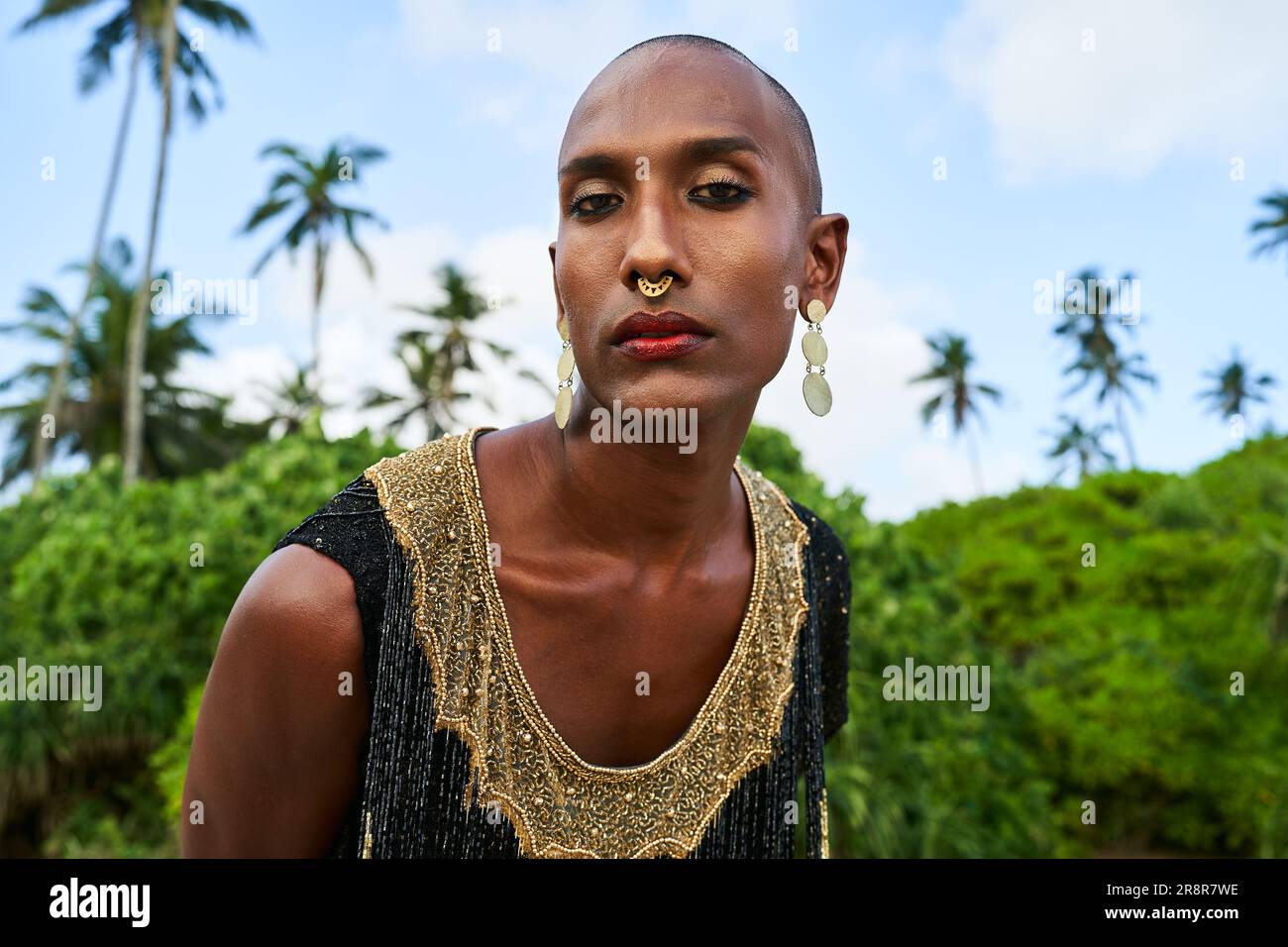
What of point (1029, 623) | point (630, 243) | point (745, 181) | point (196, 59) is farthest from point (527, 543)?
point (196, 59)

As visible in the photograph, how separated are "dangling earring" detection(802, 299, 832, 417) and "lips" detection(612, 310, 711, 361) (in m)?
0.36

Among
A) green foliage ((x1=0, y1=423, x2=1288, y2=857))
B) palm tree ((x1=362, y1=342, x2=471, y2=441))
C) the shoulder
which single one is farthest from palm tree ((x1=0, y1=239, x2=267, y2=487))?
the shoulder

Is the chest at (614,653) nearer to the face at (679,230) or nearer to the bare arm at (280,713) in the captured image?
the bare arm at (280,713)

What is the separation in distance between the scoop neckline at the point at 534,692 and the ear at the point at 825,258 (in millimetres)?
458

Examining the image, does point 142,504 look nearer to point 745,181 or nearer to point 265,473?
point 265,473

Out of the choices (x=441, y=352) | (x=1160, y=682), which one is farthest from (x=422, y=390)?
(x=1160, y=682)

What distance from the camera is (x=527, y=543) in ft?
7.67

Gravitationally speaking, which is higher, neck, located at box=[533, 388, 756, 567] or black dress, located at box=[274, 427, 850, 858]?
neck, located at box=[533, 388, 756, 567]

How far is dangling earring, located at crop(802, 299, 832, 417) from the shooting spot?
220 cm

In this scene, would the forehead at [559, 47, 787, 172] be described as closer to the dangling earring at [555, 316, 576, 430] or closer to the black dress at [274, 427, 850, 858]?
the dangling earring at [555, 316, 576, 430]

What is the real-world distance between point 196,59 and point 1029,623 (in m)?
24.9

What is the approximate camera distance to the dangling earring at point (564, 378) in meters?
2.15
